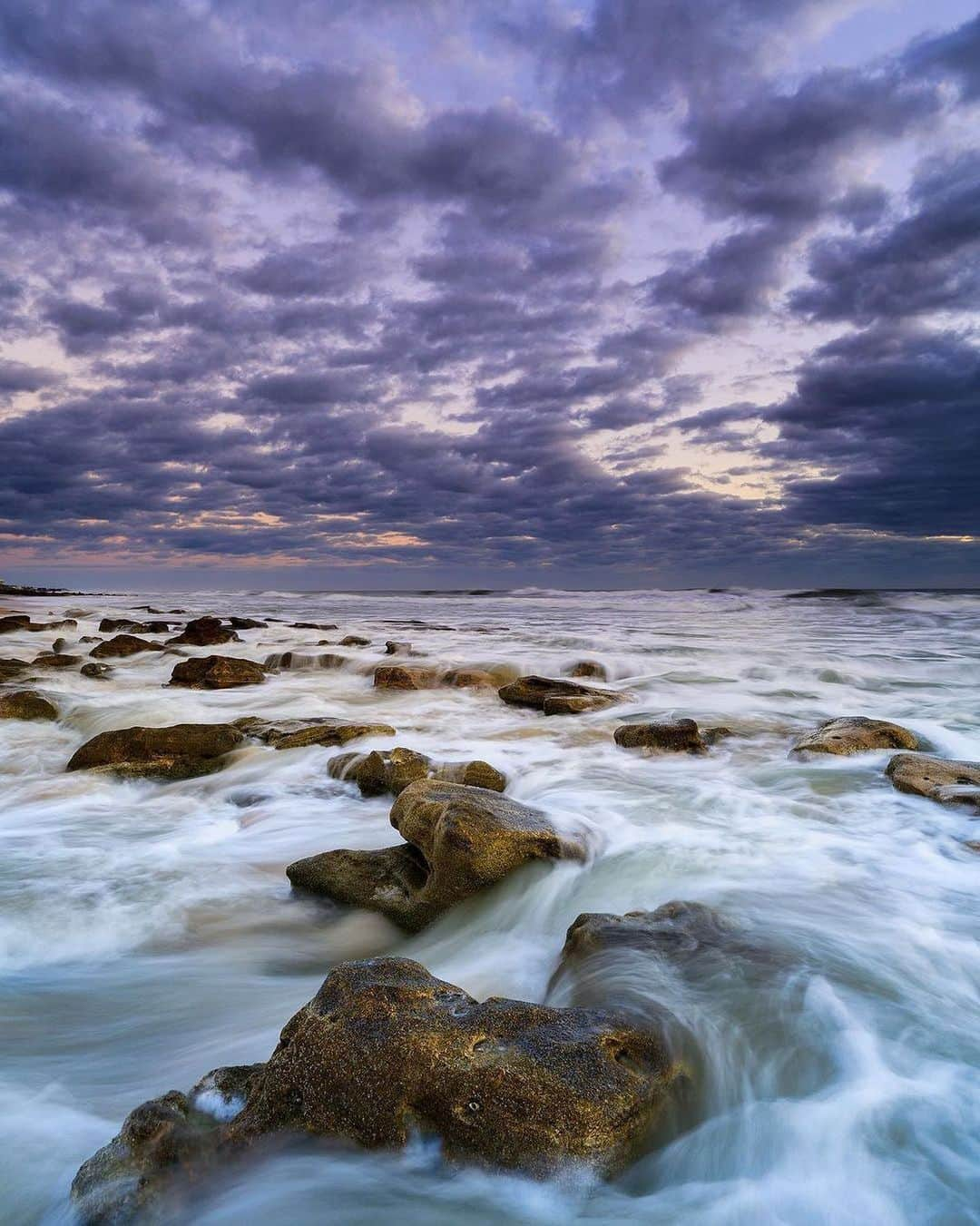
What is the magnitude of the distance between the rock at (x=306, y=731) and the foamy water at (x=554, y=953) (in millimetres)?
186

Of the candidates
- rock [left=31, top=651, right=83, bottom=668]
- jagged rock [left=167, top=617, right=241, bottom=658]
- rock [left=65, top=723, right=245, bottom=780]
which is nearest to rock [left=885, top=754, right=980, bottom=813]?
rock [left=65, top=723, right=245, bottom=780]

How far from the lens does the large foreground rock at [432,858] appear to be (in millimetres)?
3777

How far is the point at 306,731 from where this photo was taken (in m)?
7.11

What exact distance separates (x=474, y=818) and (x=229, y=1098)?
209 cm

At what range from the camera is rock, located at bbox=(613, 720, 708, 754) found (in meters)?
7.11

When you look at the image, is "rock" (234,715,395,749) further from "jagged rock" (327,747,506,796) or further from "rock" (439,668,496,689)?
"rock" (439,668,496,689)

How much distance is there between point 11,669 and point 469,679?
7.12 m

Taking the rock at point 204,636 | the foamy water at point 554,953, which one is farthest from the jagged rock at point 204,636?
the foamy water at point 554,953

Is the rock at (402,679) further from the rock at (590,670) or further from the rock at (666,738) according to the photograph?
the rock at (666,738)

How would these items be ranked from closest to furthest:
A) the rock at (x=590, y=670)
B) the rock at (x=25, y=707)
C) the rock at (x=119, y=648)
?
1. the rock at (x=25, y=707)
2. the rock at (x=590, y=670)
3. the rock at (x=119, y=648)

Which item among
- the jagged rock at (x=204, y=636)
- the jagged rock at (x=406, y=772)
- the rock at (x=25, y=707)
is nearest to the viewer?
the jagged rock at (x=406, y=772)

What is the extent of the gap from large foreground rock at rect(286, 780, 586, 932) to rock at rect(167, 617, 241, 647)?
46.1 ft

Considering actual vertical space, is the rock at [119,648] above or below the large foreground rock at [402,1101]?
below

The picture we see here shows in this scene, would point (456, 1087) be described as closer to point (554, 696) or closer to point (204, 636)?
point (554, 696)
